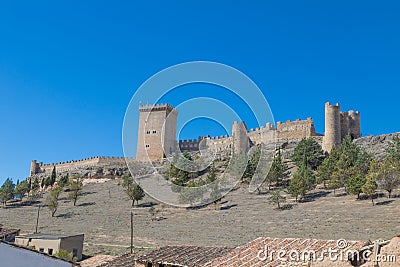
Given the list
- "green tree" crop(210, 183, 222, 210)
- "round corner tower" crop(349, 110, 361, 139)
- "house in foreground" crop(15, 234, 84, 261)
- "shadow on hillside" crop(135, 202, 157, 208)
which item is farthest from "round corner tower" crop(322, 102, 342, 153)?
"house in foreground" crop(15, 234, 84, 261)

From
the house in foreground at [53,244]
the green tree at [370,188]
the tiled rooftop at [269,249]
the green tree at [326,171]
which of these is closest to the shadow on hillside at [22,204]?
the house in foreground at [53,244]

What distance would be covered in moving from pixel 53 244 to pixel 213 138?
2124 inches

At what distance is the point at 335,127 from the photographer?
177ft

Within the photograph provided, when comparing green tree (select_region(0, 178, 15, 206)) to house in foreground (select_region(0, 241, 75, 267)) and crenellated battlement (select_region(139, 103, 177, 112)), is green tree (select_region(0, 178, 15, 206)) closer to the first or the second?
crenellated battlement (select_region(139, 103, 177, 112))

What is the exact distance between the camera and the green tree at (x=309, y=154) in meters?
49.2

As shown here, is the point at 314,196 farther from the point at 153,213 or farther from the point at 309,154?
the point at 153,213

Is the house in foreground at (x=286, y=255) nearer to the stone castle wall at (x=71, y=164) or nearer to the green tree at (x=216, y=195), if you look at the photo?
the green tree at (x=216, y=195)

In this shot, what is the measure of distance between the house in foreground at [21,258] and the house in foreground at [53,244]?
15.0 meters

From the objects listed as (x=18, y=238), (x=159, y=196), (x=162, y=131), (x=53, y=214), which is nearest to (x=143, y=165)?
(x=162, y=131)

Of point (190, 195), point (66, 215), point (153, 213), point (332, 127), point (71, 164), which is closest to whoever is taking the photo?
point (153, 213)

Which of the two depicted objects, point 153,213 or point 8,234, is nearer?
point 8,234

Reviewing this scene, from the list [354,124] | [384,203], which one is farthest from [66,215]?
[354,124]

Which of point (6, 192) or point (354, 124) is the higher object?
point (354, 124)

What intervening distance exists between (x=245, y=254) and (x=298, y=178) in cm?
2854
